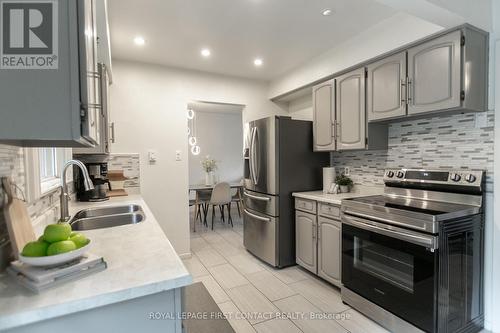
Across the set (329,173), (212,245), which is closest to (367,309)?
(329,173)

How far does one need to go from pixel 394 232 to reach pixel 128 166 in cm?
283

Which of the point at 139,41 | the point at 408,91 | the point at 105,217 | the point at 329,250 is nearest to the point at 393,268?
the point at 329,250

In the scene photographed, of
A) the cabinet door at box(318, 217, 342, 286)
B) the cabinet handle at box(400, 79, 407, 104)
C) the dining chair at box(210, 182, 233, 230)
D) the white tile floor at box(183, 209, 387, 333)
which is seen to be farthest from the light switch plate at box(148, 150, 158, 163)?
the cabinet handle at box(400, 79, 407, 104)

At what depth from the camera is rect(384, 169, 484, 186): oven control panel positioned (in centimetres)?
188

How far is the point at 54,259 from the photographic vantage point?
2.70 feet

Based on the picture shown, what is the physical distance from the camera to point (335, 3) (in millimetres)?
1992

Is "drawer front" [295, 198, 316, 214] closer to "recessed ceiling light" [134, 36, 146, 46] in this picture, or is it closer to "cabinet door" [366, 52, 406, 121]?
"cabinet door" [366, 52, 406, 121]

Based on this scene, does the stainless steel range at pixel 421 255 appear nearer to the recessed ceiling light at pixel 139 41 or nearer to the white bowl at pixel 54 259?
the white bowl at pixel 54 259

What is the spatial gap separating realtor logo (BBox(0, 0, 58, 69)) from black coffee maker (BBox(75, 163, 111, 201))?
6.06 feet

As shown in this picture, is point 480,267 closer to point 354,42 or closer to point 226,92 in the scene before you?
point 354,42

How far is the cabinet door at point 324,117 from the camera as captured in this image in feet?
9.21

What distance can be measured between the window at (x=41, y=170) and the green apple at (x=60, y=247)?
567 mm

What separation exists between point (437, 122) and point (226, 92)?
8.17 feet

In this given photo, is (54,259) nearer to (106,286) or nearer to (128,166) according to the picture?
(106,286)
